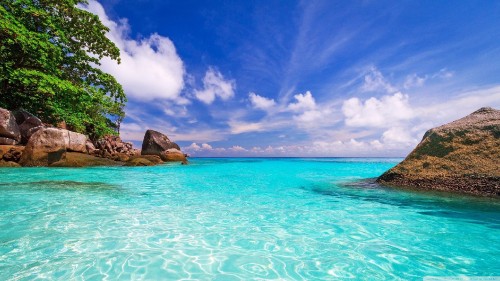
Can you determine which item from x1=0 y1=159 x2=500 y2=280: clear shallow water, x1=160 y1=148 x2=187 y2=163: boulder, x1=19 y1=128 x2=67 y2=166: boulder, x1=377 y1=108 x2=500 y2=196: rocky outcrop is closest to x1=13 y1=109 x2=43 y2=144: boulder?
x1=19 y1=128 x2=67 y2=166: boulder

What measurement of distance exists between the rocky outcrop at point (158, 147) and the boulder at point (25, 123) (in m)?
15.1

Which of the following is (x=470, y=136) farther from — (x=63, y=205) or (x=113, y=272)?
(x=63, y=205)

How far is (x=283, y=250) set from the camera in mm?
4156

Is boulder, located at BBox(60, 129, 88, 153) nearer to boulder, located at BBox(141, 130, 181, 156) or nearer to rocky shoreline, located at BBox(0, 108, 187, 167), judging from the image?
rocky shoreline, located at BBox(0, 108, 187, 167)

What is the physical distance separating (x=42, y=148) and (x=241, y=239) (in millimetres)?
18910

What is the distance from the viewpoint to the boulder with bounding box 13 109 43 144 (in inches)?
704

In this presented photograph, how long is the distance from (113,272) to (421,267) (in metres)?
4.29

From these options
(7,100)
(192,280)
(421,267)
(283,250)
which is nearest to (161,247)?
(192,280)

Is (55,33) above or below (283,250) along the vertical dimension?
above

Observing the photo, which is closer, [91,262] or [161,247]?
[91,262]

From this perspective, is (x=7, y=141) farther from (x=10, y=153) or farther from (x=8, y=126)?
(x=8, y=126)

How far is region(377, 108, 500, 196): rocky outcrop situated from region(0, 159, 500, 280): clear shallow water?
1.52m

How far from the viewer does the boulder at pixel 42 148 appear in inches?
654

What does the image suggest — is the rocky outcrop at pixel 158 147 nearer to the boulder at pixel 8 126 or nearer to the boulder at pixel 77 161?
the boulder at pixel 77 161
